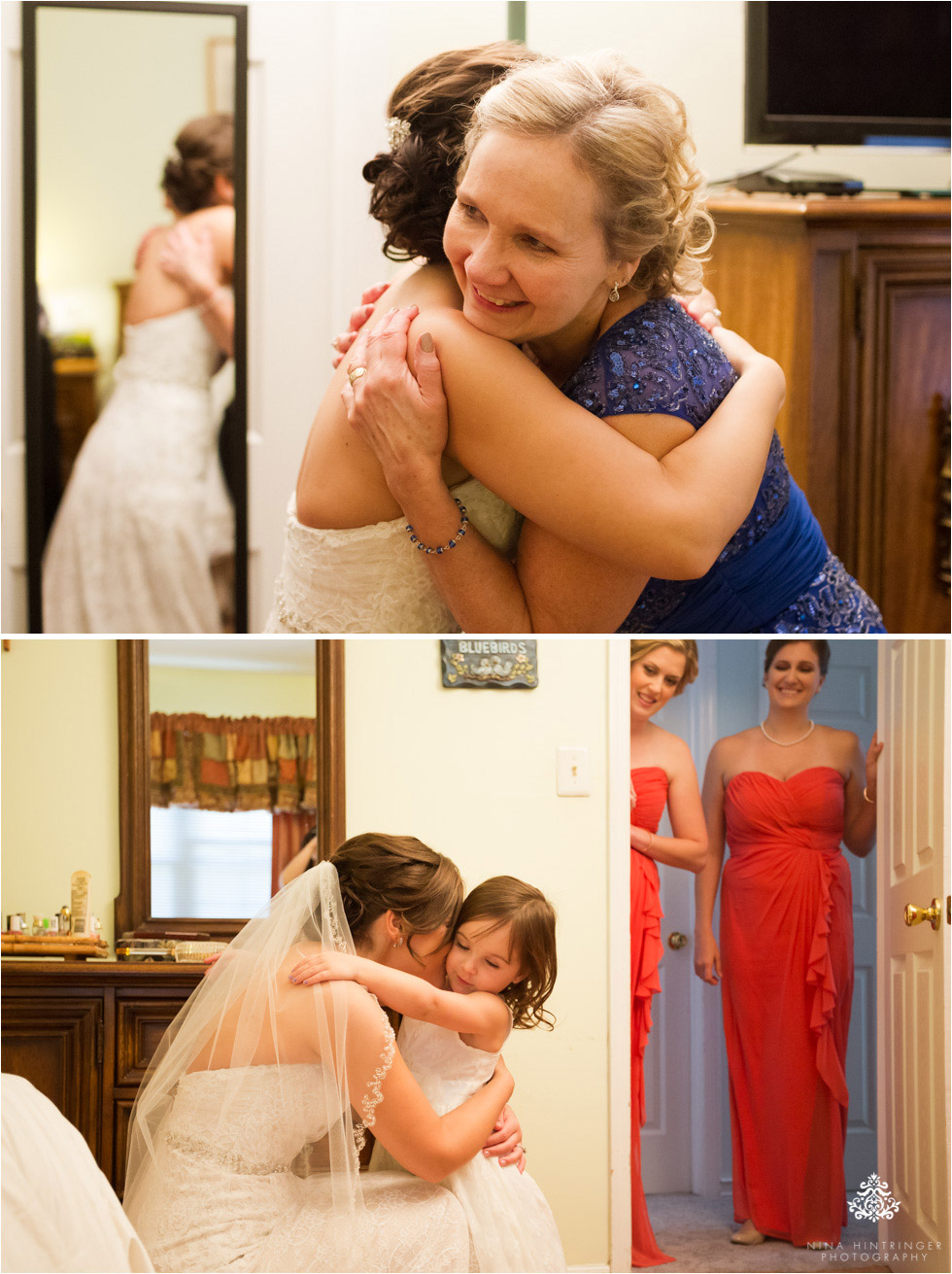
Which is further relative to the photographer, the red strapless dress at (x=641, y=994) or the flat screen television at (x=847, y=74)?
the flat screen television at (x=847, y=74)

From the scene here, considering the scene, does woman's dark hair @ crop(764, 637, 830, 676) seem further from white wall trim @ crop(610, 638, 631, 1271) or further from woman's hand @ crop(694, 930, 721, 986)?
woman's hand @ crop(694, 930, 721, 986)

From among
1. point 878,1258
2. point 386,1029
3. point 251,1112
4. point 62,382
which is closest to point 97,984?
point 251,1112

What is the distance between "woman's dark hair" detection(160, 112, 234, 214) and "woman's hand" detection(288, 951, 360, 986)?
4.74ft

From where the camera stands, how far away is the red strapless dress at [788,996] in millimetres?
1326

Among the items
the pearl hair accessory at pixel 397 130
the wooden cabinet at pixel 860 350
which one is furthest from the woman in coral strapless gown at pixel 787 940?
the wooden cabinet at pixel 860 350

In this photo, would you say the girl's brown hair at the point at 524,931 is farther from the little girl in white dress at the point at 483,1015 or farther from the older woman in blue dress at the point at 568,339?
the older woman in blue dress at the point at 568,339

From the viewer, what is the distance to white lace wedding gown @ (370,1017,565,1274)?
1238 millimetres

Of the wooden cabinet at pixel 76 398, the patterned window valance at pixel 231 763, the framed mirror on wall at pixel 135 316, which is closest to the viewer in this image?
the patterned window valance at pixel 231 763

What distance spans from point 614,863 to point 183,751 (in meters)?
0.54

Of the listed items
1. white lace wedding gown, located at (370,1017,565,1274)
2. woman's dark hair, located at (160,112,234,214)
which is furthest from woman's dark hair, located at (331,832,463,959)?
woman's dark hair, located at (160,112,234,214)

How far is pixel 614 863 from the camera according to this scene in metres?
1.31

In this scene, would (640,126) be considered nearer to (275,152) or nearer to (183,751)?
(183,751)

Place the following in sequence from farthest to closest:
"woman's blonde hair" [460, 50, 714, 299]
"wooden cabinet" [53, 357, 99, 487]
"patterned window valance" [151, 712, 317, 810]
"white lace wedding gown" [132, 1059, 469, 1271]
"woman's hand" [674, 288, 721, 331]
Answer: "wooden cabinet" [53, 357, 99, 487] < "woman's hand" [674, 288, 721, 331] < "patterned window valance" [151, 712, 317, 810] < "white lace wedding gown" [132, 1059, 469, 1271] < "woman's blonde hair" [460, 50, 714, 299]

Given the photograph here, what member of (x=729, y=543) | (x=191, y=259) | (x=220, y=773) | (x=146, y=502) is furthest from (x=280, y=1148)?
(x=191, y=259)
